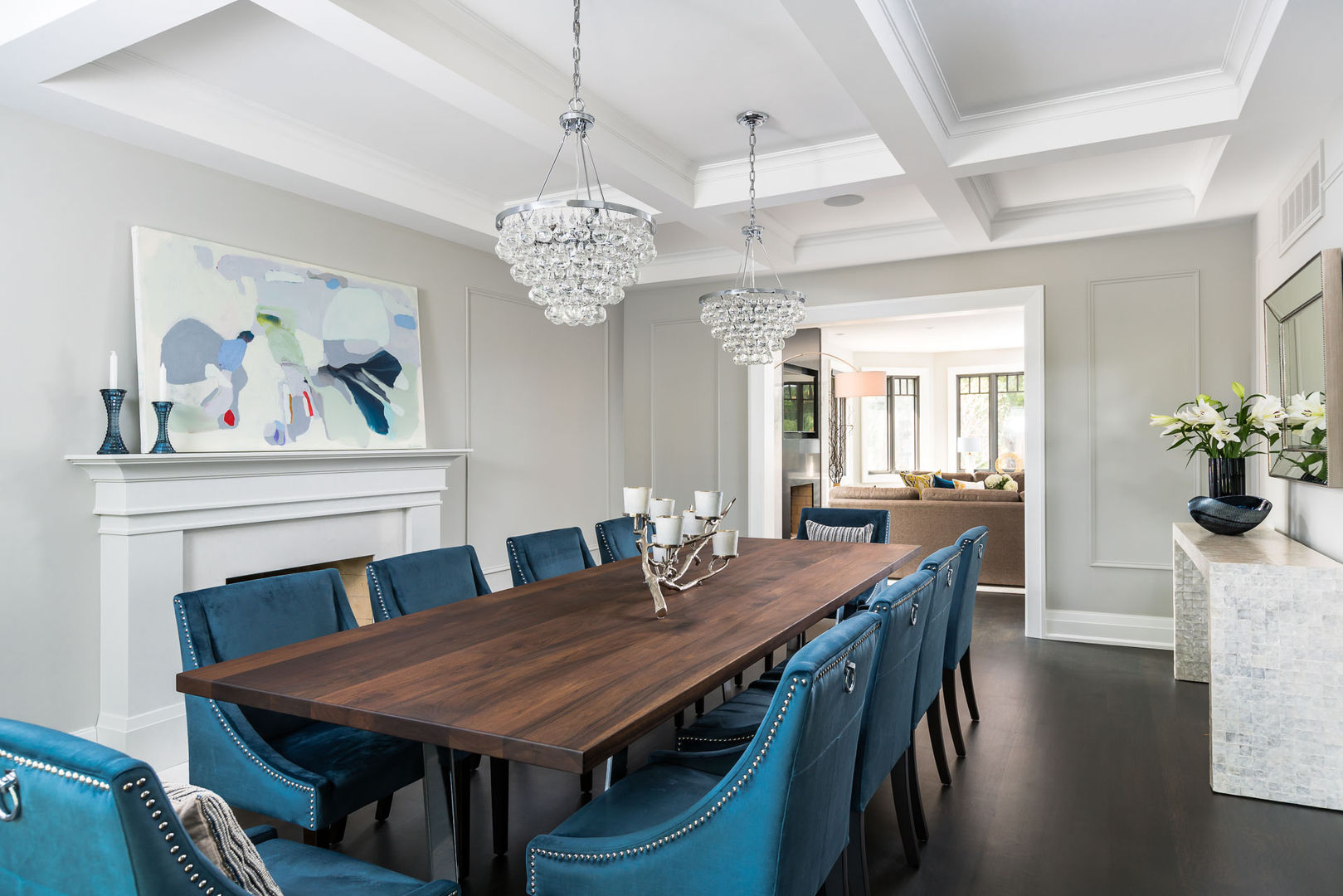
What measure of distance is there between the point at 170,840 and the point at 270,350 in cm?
332

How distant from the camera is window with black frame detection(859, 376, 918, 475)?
42.2 feet

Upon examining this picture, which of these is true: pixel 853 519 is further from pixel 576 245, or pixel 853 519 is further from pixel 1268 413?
pixel 576 245

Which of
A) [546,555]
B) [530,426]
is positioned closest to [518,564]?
[546,555]

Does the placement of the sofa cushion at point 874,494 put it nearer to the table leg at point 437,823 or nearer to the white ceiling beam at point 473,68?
the white ceiling beam at point 473,68

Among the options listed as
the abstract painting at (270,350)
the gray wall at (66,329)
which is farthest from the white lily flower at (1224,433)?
the gray wall at (66,329)

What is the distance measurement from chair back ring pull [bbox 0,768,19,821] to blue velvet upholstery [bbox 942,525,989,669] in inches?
105

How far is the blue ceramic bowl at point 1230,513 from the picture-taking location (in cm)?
344

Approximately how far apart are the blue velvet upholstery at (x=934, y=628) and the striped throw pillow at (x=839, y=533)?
1722 millimetres

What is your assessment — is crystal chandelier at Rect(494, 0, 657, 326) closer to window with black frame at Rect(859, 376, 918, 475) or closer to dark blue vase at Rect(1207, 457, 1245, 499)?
dark blue vase at Rect(1207, 457, 1245, 499)

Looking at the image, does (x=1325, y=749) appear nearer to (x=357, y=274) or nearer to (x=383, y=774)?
(x=383, y=774)

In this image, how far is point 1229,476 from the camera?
146 inches

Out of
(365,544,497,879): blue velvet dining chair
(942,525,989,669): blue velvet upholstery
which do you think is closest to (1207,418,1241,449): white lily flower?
(942,525,989,669): blue velvet upholstery

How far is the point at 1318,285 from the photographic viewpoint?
9.97 ft

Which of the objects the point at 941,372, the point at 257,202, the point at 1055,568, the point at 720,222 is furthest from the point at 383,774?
the point at 941,372
